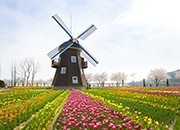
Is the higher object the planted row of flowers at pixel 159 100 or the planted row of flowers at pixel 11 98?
the planted row of flowers at pixel 159 100

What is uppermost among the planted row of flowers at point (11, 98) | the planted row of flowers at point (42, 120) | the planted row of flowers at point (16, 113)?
the planted row of flowers at point (42, 120)

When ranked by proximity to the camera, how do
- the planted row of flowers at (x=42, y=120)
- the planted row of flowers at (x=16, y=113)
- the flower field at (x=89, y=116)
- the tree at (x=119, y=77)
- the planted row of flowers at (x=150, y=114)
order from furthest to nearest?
the tree at (x=119, y=77) → the planted row of flowers at (x=150, y=114) → the planted row of flowers at (x=16, y=113) → the flower field at (x=89, y=116) → the planted row of flowers at (x=42, y=120)

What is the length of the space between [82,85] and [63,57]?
5.78 metres

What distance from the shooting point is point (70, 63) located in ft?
68.6

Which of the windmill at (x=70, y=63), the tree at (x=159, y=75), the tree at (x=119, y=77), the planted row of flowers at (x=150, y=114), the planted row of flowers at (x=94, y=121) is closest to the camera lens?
the planted row of flowers at (x=94, y=121)

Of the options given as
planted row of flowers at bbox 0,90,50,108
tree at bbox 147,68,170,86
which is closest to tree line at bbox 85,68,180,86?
tree at bbox 147,68,170,86

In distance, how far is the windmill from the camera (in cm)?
2012

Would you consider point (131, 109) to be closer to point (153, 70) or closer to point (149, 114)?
point (149, 114)

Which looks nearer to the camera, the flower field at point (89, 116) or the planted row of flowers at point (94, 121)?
the planted row of flowers at point (94, 121)

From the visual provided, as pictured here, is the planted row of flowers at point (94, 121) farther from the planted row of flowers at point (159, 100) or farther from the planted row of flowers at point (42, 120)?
the planted row of flowers at point (159, 100)

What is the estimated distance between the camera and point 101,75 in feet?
209

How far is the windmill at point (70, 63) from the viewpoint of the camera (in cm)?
2012

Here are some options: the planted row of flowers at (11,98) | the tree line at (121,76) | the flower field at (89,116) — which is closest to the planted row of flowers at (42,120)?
the flower field at (89,116)

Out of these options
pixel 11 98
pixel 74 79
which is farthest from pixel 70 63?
pixel 11 98
